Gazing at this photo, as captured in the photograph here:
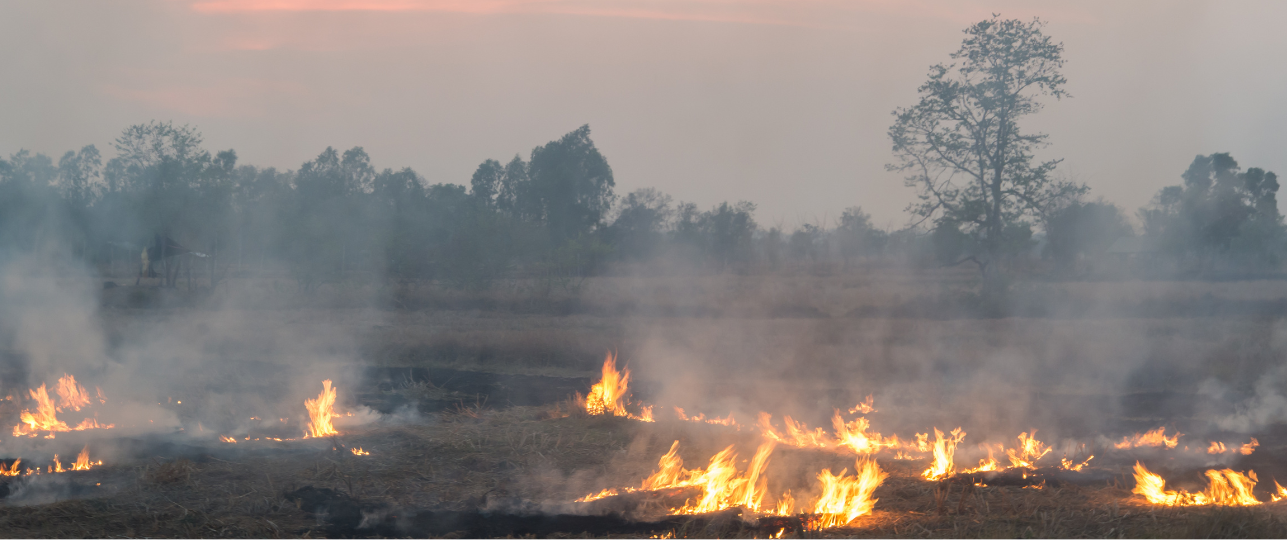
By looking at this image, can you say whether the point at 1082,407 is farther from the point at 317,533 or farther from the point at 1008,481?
the point at 317,533

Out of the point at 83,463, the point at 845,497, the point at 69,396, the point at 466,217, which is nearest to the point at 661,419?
the point at 845,497

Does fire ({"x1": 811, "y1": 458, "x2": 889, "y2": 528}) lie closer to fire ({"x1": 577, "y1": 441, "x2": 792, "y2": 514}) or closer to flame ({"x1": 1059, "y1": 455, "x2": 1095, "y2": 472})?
fire ({"x1": 577, "y1": 441, "x2": 792, "y2": 514})

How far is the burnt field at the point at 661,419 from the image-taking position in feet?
17.8

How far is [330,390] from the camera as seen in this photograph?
902 cm

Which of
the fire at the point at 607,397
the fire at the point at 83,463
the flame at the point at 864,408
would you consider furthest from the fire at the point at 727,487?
the fire at the point at 83,463

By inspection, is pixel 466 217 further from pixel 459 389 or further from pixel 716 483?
pixel 716 483

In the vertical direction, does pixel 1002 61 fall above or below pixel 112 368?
above

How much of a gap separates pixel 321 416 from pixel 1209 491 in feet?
27.9

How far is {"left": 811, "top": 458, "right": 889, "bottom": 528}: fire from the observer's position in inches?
207

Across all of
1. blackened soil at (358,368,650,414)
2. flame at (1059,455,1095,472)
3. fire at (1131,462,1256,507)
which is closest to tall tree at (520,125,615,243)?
blackened soil at (358,368,650,414)

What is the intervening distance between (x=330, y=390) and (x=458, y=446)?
8.65 feet

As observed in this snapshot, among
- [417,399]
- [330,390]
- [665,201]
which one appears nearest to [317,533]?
[330,390]

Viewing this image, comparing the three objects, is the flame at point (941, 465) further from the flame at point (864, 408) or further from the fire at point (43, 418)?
the fire at point (43, 418)

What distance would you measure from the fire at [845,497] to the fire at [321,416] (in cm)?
516
